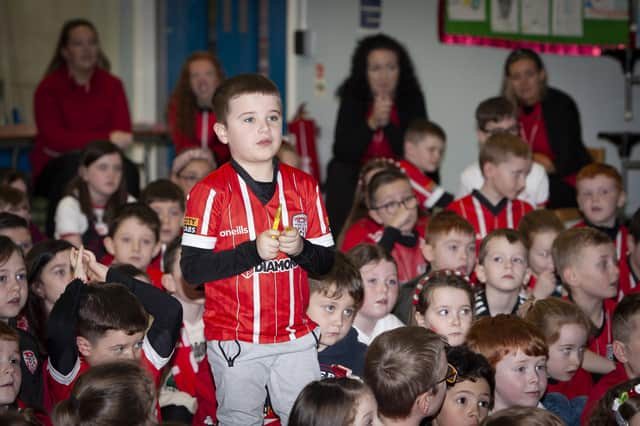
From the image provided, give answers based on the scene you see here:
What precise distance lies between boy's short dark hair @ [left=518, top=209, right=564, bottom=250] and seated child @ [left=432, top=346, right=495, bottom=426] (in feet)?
5.02

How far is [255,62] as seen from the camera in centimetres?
895

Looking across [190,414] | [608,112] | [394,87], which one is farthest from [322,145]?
[190,414]

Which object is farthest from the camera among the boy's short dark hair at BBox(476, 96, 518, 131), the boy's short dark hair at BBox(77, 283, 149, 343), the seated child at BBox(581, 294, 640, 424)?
the boy's short dark hair at BBox(476, 96, 518, 131)

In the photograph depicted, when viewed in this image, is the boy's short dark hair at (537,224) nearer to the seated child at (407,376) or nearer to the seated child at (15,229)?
the seated child at (407,376)

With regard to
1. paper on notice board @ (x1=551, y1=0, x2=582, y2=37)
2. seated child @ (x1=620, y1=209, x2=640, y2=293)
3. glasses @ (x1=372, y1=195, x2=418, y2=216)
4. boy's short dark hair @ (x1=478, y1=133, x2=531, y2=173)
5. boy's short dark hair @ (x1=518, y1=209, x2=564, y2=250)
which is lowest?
seated child @ (x1=620, y1=209, x2=640, y2=293)

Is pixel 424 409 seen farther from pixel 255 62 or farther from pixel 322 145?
pixel 255 62

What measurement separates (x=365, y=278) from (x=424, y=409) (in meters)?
1.11

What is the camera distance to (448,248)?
15.0 ft

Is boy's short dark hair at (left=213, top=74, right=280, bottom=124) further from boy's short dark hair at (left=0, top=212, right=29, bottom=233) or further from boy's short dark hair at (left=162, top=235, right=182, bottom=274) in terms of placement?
boy's short dark hair at (left=0, top=212, right=29, bottom=233)

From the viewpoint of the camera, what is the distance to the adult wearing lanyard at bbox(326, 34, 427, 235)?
20.5ft

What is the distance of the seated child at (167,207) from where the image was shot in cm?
518

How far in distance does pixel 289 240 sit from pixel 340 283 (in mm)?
1032

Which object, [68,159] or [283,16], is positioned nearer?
[68,159]

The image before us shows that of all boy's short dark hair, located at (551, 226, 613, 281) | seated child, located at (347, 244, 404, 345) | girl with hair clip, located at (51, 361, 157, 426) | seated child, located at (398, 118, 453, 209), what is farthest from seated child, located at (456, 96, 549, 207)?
girl with hair clip, located at (51, 361, 157, 426)
